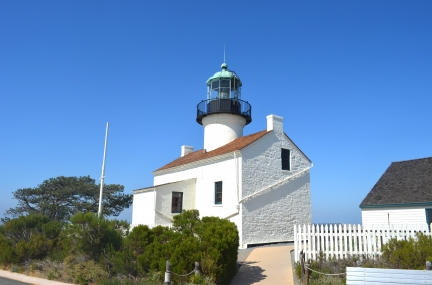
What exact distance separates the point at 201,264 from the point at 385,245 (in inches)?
215

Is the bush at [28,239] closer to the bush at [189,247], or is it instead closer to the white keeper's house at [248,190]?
the bush at [189,247]

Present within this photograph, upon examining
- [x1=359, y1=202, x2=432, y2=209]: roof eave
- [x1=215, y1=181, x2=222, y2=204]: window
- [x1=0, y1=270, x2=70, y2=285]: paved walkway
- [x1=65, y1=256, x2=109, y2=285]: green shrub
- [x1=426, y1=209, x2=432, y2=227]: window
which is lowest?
[x1=0, y1=270, x2=70, y2=285]: paved walkway

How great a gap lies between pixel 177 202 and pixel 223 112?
21.4 feet

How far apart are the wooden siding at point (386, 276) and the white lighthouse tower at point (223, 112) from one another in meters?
15.7

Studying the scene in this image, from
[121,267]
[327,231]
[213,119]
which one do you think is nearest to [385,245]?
[327,231]

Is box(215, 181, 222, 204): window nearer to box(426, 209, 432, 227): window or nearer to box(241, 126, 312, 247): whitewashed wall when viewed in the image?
box(241, 126, 312, 247): whitewashed wall

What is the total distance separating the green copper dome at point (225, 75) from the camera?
23.2 meters

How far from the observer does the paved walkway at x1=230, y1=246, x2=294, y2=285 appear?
424 inches

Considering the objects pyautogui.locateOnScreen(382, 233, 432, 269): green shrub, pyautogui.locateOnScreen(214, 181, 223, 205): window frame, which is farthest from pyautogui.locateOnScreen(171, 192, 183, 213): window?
pyautogui.locateOnScreen(382, 233, 432, 269): green shrub

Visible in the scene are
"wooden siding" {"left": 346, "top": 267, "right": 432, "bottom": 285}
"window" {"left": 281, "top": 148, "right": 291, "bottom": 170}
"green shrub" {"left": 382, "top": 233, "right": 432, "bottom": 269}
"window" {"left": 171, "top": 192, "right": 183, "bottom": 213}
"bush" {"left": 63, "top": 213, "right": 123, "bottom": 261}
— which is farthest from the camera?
"window" {"left": 281, "top": 148, "right": 291, "bottom": 170}

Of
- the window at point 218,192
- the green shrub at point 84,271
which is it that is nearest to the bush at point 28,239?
the green shrub at point 84,271

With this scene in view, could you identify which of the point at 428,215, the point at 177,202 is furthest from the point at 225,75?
the point at 428,215

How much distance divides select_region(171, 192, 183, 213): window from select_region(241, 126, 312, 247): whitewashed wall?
4.28 metres

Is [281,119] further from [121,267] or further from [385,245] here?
[121,267]
